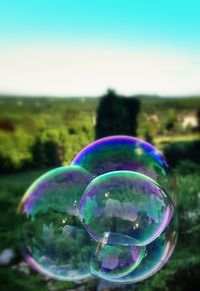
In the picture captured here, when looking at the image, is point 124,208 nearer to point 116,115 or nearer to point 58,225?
point 58,225

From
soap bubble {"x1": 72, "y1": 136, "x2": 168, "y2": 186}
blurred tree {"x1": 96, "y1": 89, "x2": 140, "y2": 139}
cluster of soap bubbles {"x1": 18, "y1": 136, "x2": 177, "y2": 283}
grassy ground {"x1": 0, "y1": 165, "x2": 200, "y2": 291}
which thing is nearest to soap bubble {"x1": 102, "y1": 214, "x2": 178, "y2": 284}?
cluster of soap bubbles {"x1": 18, "y1": 136, "x2": 177, "y2": 283}

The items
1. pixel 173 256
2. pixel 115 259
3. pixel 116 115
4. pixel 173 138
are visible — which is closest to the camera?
pixel 115 259

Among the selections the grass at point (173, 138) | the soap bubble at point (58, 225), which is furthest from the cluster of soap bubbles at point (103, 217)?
the grass at point (173, 138)

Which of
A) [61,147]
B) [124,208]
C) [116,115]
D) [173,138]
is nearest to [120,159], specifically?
[124,208]

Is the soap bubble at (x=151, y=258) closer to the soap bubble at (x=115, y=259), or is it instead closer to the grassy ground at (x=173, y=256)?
the soap bubble at (x=115, y=259)

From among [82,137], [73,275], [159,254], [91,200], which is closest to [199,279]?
[159,254]

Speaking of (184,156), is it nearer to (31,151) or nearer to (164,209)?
(31,151)
